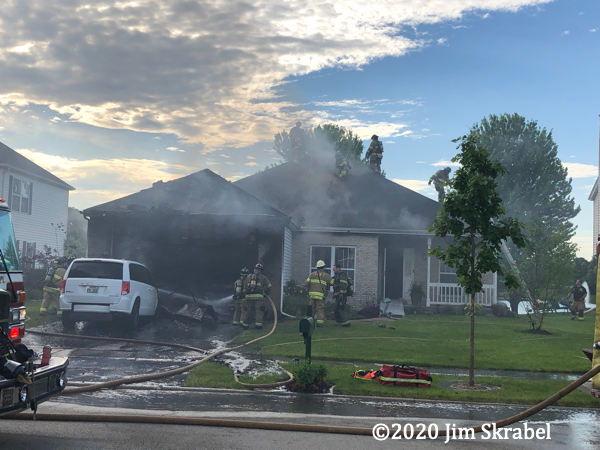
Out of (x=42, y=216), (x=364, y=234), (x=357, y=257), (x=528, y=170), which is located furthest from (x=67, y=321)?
(x=528, y=170)

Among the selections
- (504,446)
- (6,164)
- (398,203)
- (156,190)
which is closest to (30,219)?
(6,164)

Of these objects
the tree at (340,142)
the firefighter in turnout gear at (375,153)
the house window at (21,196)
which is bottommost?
the house window at (21,196)

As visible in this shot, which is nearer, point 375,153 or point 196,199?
point 196,199

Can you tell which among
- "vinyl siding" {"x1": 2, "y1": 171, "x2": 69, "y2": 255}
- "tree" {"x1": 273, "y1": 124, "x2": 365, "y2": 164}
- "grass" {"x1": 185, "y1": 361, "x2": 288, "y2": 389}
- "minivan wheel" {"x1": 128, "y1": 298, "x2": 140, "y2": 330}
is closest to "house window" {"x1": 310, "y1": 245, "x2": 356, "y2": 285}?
"minivan wheel" {"x1": 128, "y1": 298, "x2": 140, "y2": 330}

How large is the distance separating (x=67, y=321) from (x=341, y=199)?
12854 mm

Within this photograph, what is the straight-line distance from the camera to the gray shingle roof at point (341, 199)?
21.1 meters

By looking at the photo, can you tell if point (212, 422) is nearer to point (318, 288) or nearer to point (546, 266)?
point (318, 288)

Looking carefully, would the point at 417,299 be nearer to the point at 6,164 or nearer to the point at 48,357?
the point at 48,357

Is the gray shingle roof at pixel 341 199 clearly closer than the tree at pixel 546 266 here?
No

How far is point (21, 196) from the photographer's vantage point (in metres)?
27.3

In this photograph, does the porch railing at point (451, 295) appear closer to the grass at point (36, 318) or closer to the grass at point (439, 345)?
the grass at point (439, 345)

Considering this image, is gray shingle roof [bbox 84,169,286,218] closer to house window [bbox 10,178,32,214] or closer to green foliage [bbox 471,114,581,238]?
house window [bbox 10,178,32,214]

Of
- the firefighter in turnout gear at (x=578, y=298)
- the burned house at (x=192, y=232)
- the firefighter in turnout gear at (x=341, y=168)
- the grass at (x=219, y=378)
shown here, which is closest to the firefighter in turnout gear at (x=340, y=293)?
the burned house at (x=192, y=232)

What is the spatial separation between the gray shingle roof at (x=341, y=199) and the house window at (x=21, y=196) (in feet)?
38.0
